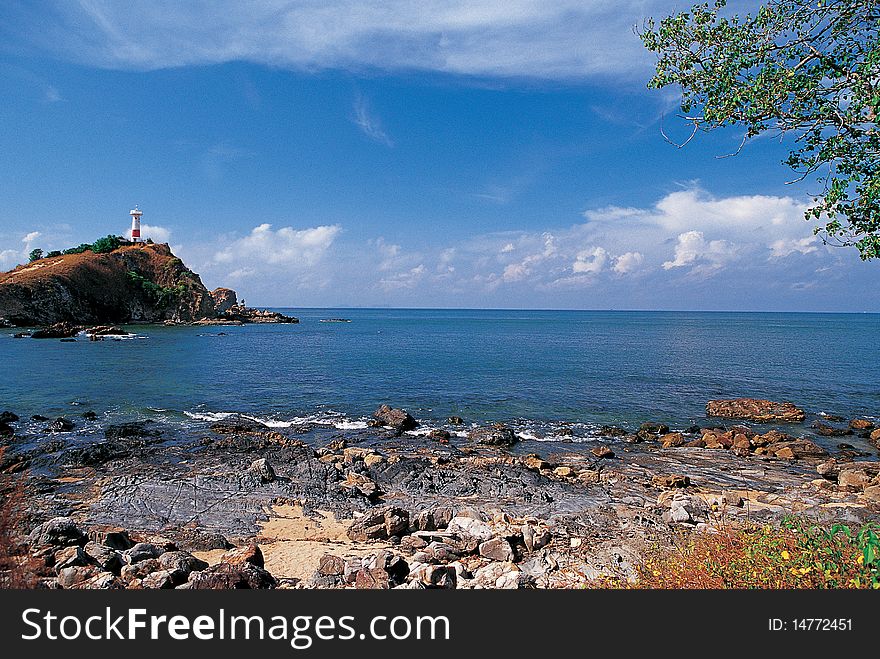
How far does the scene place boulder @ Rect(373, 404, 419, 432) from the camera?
94.3ft

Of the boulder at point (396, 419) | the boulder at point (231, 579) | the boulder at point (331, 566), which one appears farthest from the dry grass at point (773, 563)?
the boulder at point (396, 419)

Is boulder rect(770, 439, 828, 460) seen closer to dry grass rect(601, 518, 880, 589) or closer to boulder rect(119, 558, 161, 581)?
dry grass rect(601, 518, 880, 589)

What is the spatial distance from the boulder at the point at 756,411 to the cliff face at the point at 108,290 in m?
134

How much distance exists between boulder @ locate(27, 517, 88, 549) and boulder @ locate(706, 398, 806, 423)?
3357cm

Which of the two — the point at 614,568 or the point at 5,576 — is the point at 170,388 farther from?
the point at 614,568

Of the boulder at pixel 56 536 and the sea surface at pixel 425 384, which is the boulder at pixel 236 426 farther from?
the boulder at pixel 56 536

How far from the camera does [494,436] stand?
26328 millimetres

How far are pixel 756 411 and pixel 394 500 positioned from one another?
26.6m

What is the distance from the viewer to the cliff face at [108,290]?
4343 inches

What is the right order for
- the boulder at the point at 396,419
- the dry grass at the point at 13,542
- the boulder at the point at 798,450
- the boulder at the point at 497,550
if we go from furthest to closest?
the boulder at the point at 396,419
the boulder at the point at 798,450
the boulder at the point at 497,550
the dry grass at the point at 13,542

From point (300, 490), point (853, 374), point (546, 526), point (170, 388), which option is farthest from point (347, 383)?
point (853, 374)

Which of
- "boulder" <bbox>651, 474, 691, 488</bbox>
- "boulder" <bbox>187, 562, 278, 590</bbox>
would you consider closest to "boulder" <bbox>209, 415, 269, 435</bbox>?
"boulder" <bbox>187, 562, 278, 590</bbox>

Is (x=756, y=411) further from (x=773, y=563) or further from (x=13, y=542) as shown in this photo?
(x=13, y=542)

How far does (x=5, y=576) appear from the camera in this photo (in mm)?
10516
